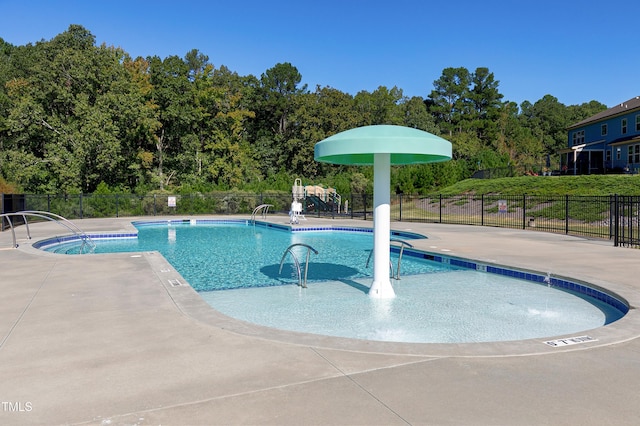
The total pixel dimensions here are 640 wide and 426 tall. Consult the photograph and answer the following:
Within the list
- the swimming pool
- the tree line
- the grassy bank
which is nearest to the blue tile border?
the swimming pool

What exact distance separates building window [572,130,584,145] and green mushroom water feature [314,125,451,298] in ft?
136

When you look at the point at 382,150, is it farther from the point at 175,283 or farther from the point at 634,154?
the point at 634,154

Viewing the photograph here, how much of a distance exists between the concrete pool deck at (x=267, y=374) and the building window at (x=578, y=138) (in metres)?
42.2

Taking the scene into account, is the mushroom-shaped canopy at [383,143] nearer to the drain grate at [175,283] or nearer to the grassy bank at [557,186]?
the drain grate at [175,283]

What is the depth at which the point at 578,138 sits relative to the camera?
43656 mm

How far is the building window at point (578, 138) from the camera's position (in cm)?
4277

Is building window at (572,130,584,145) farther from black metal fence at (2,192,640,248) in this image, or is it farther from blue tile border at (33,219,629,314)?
blue tile border at (33,219,629,314)

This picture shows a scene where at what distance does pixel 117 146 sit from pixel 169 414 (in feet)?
107

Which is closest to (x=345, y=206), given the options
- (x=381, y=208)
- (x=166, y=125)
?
(x=166, y=125)

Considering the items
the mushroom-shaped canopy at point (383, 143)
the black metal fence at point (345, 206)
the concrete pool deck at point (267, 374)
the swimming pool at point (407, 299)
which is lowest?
the swimming pool at point (407, 299)

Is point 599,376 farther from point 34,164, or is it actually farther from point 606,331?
point 34,164

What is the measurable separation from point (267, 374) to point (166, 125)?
3938cm

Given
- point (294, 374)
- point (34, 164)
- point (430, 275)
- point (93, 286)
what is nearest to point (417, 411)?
point (294, 374)

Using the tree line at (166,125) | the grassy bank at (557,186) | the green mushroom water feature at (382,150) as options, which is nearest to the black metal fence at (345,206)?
the grassy bank at (557,186)
